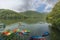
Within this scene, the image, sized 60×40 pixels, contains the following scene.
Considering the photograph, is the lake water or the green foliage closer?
the lake water

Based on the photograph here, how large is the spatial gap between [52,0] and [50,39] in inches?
70.2

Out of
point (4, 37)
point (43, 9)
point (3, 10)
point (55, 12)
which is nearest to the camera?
point (4, 37)

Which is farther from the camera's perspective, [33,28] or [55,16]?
[55,16]

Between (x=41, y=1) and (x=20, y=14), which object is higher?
(x=41, y=1)

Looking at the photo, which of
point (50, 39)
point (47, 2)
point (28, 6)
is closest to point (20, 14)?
point (28, 6)

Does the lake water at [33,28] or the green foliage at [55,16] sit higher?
the green foliage at [55,16]

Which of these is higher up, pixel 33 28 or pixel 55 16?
pixel 55 16

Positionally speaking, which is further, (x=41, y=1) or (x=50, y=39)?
(x=41, y=1)

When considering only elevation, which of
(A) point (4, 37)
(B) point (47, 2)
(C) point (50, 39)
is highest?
(B) point (47, 2)

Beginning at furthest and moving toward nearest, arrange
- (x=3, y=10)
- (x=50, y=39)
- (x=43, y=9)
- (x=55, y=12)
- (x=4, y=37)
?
(x=55, y=12) → (x=3, y=10) → (x=43, y=9) → (x=50, y=39) → (x=4, y=37)

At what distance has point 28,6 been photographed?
7.04m

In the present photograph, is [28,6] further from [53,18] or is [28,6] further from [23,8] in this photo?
[53,18]

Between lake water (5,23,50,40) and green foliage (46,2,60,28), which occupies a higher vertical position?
green foliage (46,2,60,28)

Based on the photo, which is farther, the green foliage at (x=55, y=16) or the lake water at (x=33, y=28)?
the green foliage at (x=55, y=16)
